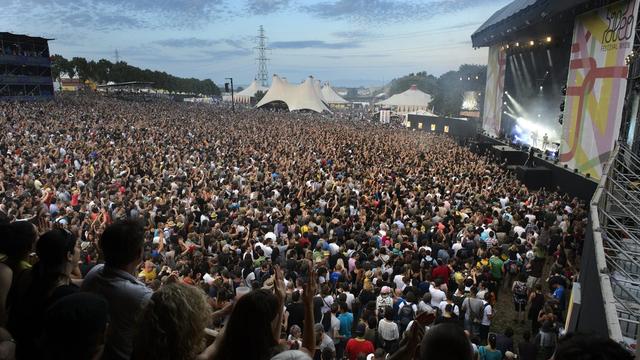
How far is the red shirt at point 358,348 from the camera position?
489 centimetres

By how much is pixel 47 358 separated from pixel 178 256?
242 inches

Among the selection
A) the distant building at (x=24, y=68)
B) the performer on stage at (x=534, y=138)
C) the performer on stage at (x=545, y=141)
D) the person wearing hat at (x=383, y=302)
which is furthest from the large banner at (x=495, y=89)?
the distant building at (x=24, y=68)

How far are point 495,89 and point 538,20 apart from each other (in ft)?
36.0

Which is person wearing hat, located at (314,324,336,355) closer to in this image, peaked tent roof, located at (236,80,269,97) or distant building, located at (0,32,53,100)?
distant building, located at (0,32,53,100)

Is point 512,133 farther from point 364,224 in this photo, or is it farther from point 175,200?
point 175,200

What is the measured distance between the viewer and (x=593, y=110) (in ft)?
51.2

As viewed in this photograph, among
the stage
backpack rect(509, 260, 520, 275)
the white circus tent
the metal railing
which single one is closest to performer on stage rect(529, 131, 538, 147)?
the stage

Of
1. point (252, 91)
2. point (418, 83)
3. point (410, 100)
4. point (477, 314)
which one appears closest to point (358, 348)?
point (477, 314)

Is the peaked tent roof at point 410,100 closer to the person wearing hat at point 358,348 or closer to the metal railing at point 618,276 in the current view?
the metal railing at point 618,276

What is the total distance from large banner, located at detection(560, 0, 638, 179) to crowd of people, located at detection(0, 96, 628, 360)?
3250 millimetres

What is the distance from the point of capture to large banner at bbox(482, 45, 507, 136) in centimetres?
2756

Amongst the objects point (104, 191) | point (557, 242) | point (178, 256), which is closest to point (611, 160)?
point (557, 242)

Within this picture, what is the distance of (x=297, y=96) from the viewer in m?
57.3

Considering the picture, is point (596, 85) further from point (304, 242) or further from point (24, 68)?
point (24, 68)
